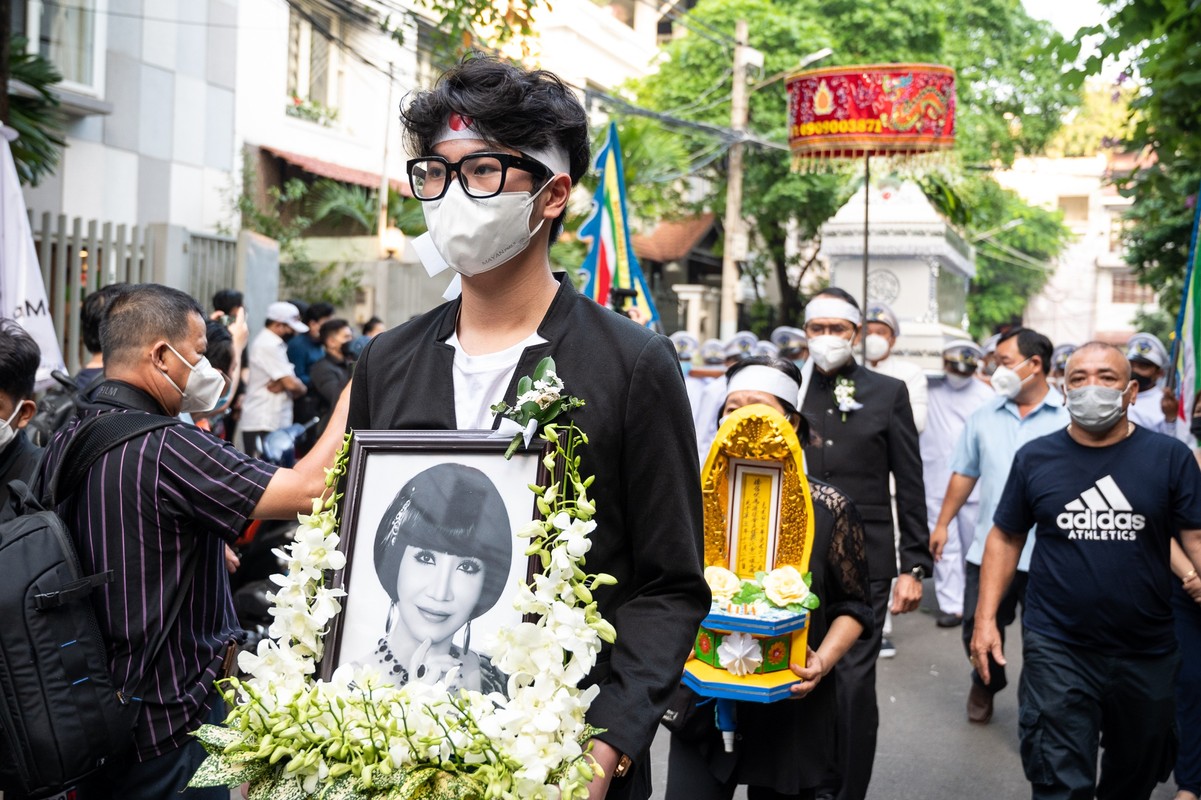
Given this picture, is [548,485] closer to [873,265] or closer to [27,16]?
[873,265]

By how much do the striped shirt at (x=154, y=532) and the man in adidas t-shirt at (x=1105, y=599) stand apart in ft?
10.7

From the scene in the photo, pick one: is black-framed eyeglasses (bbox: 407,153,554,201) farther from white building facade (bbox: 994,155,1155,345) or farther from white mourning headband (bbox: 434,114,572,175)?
white building facade (bbox: 994,155,1155,345)

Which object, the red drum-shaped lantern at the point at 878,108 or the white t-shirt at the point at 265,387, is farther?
the white t-shirt at the point at 265,387

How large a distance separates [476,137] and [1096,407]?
3.52 m

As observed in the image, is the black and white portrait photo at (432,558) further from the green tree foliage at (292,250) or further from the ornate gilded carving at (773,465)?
the green tree foliage at (292,250)

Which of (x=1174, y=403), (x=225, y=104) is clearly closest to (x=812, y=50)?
(x=225, y=104)

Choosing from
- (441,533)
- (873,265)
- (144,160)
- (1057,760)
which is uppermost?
(144,160)

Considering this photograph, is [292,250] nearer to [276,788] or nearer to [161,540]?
[161,540]

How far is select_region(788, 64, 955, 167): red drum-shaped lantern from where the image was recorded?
9.58m

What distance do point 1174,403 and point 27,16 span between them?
1271 cm

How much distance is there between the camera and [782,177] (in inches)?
1158

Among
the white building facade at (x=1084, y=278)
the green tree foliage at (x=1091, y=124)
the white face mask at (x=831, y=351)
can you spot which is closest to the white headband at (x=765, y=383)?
the white face mask at (x=831, y=351)

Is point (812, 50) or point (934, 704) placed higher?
point (812, 50)

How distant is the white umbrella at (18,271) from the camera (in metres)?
6.30
